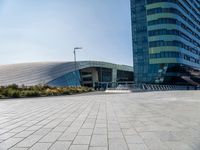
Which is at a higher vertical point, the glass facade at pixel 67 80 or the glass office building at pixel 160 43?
the glass office building at pixel 160 43

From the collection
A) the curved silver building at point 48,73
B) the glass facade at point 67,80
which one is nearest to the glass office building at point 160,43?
the glass facade at point 67,80

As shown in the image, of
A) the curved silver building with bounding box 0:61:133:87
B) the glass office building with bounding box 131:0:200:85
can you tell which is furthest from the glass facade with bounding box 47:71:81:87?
the glass office building with bounding box 131:0:200:85

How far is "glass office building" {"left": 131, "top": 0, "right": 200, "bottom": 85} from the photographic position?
195 ft

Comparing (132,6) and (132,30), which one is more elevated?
(132,6)

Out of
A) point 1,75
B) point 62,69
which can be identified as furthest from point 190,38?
point 1,75

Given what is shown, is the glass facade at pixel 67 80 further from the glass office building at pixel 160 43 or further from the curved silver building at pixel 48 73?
the glass office building at pixel 160 43

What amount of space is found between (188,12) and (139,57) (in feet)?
91.9

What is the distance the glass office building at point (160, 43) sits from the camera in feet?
195

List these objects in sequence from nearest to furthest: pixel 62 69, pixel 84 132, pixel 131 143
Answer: pixel 131 143
pixel 84 132
pixel 62 69

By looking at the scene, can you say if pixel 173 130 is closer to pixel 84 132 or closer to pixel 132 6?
pixel 84 132

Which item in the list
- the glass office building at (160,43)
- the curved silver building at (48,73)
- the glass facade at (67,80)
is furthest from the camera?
the glass office building at (160,43)

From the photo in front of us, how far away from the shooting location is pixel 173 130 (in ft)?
20.4

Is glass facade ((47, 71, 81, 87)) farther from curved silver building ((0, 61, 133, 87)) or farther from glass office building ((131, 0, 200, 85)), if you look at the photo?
glass office building ((131, 0, 200, 85))

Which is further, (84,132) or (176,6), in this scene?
(176,6)
